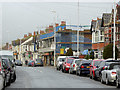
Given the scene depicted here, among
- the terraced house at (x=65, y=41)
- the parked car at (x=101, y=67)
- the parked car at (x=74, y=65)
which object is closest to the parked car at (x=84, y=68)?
the parked car at (x=74, y=65)

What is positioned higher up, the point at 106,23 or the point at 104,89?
the point at 106,23

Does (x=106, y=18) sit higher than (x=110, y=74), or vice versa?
(x=106, y=18)

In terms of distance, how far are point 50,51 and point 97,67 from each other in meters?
57.7

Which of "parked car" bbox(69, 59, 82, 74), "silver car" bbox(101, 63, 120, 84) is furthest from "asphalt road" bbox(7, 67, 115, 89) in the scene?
"parked car" bbox(69, 59, 82, 74)

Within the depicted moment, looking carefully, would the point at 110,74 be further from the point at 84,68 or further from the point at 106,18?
the point at 106,18

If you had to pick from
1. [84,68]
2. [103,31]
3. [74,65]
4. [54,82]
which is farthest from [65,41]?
[54,82]

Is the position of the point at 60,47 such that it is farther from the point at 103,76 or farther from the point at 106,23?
the point at 103,76

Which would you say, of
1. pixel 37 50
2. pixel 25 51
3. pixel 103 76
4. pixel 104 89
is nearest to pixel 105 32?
pixel 103 76

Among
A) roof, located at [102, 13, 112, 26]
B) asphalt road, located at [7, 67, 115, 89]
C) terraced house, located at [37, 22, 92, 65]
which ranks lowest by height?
asphalt road, located at [7, 67, 115, 89]

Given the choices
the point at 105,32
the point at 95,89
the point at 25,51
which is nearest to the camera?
the point at 95,89

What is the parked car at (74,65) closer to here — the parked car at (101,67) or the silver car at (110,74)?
the parked car at (101,67)

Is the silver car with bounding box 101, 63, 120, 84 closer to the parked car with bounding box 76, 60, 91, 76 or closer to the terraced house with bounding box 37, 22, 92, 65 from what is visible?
the parked car with bounding box 76, 60, 91, 76

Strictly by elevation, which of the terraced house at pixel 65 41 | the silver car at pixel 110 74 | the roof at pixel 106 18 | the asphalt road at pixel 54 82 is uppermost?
the roof at pixel 106 18

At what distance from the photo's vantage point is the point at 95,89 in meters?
18.2
